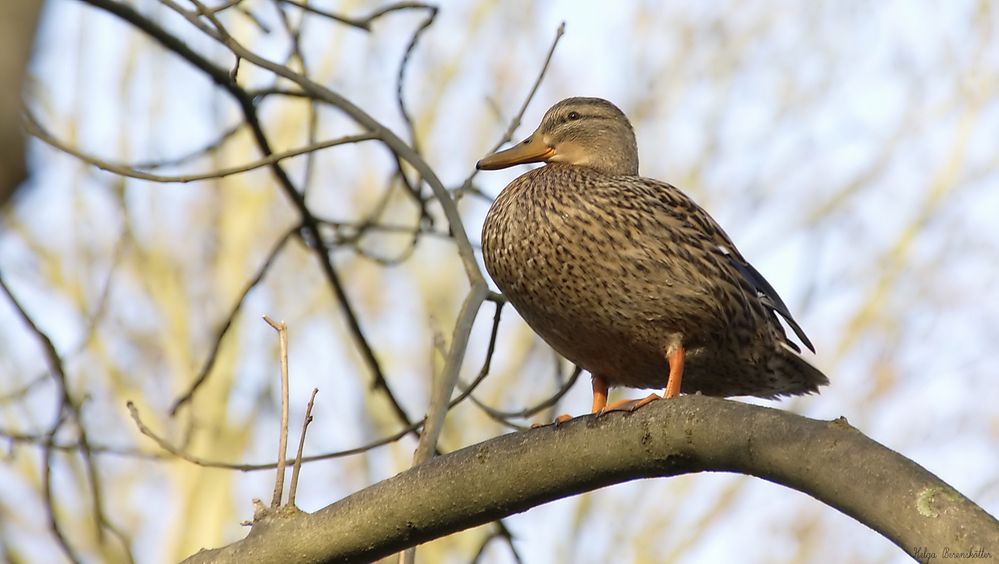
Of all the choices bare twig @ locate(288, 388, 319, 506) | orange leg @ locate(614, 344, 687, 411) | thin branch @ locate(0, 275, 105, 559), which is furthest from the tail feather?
thin branch @ locate(0, 275, 105, 559)

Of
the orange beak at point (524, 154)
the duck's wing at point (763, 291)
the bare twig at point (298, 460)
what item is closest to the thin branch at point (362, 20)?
the orange beak at point (524, 154)

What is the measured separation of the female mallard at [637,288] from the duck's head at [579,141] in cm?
36

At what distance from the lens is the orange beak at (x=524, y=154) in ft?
15.3

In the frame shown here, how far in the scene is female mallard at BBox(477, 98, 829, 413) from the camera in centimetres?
369

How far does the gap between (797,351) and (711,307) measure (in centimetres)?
60

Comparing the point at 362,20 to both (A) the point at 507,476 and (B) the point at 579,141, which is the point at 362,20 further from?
(A) the point at 507,476

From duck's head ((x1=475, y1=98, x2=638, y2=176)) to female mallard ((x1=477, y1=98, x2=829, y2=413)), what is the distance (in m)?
0.36

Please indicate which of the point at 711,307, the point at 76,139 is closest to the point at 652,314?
the point at 711,307

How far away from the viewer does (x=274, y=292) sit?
14664 millimetres

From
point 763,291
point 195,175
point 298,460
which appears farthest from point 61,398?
point 763,291

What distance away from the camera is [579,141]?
4797mm

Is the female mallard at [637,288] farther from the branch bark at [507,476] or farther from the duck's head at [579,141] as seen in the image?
the branch bark at [507,476]

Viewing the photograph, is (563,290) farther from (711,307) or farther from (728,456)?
(728,456)

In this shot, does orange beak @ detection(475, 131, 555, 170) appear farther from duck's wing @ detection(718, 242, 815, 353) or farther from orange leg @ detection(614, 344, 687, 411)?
orange leg @ detection(614, 344, 687, 411)
